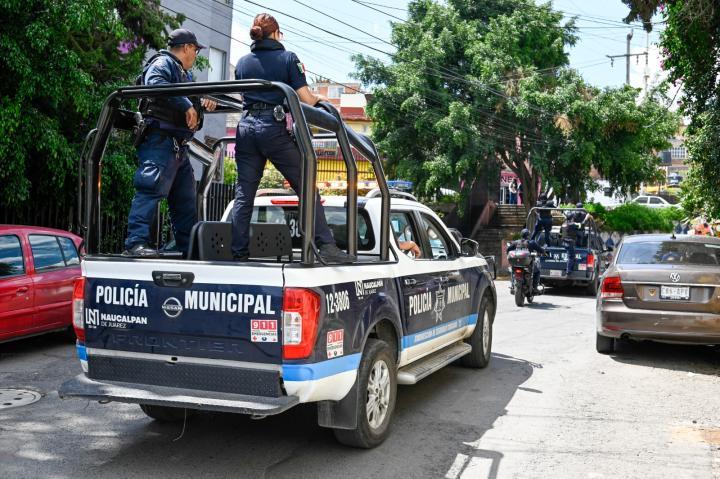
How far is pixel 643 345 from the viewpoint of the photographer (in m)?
10.3

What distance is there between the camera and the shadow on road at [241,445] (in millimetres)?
4945

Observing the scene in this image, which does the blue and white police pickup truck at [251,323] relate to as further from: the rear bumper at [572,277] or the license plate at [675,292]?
the rear bumper at [572,277]

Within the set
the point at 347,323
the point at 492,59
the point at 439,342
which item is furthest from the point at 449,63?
the point at 347,323

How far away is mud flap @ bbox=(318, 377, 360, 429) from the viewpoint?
5023 mm

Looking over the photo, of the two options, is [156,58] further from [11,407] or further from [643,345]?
[643,345]

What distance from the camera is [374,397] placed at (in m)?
5.38

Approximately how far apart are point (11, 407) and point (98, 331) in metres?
2.05

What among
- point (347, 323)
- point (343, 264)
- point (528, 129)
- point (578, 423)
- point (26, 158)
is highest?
point (528, 129)

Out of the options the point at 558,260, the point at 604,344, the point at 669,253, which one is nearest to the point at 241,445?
the point at 604,344

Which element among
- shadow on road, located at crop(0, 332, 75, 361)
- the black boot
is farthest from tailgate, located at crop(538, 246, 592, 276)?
the black boot

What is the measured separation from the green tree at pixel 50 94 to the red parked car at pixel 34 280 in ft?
6.54

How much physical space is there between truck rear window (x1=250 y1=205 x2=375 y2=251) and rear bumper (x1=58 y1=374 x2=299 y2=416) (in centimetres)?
220

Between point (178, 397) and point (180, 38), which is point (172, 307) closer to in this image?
point (178, 397)

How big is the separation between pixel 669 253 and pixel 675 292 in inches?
31.1
